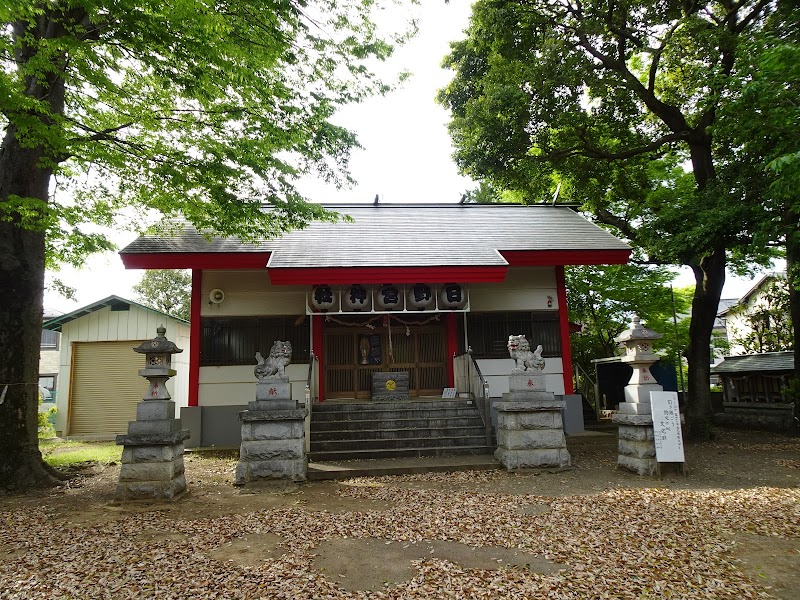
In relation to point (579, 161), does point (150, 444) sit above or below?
→ below

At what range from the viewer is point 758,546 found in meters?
4.84

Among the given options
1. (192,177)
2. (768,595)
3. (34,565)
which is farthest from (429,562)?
(192,177)

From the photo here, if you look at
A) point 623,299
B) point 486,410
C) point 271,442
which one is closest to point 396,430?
point 486,410

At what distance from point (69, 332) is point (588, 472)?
1574 centimetres

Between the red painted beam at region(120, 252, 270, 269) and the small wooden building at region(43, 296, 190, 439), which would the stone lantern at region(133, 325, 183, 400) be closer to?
the red painted beam at region(120, 252, 270, 269)

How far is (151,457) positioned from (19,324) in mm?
3123

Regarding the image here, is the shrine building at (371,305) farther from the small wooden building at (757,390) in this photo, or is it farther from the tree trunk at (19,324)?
the small wooden building at (757,390)

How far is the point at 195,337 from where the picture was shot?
11.9 m

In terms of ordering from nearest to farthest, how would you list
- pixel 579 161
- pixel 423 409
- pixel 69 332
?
pixel 423 409, pixel 579 161, pixel 69 332

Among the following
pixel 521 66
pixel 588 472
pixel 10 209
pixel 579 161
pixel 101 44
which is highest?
pixel 521 66

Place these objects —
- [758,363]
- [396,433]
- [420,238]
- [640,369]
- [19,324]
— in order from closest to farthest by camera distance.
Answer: [19,324] < [640,369] < [396,433] < [420,238] < [758,363]

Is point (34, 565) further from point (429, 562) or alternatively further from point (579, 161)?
point (579, 161)

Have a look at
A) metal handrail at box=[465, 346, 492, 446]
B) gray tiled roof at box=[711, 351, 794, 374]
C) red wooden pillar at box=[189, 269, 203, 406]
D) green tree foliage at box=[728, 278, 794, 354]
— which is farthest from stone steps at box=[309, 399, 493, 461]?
green tree foliage at box=[728, 278, 794, 354]

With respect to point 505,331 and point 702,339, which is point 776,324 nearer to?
point 702,339
